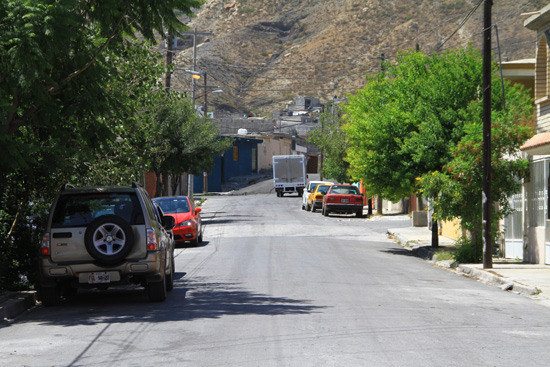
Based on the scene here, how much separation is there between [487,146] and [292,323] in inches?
421

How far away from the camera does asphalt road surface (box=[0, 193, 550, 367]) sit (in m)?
8.48

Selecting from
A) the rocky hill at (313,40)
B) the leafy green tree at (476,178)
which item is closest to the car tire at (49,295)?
the leafy green tree at (476,178)

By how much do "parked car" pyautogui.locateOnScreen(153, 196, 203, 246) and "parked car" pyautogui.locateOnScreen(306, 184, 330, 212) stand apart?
21741 millimetres

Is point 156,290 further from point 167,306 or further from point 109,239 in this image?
point 109,239

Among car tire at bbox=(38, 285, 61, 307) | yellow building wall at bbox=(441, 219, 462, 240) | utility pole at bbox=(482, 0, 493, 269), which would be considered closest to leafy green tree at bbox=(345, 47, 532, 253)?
utility pole at bbox=(482, 0, 493, 269)

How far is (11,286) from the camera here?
14.2 metres

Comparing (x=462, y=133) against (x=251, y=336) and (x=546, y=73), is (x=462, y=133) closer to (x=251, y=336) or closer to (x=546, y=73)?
(x=546, y=73)

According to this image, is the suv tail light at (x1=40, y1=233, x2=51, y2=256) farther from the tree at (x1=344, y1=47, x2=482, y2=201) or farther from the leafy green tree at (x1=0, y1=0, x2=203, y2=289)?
the tree at (x1=344, y1=47, x2=482, y2=201)

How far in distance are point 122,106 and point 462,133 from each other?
12498mm

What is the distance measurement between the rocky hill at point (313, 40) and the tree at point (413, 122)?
84.6 meters

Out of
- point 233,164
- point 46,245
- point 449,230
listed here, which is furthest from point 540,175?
point 233,164

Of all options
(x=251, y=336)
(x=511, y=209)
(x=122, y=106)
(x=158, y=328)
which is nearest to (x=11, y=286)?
(x=122, y=106)

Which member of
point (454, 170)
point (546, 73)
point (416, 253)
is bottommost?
point (416, 253)

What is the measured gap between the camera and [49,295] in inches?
502
